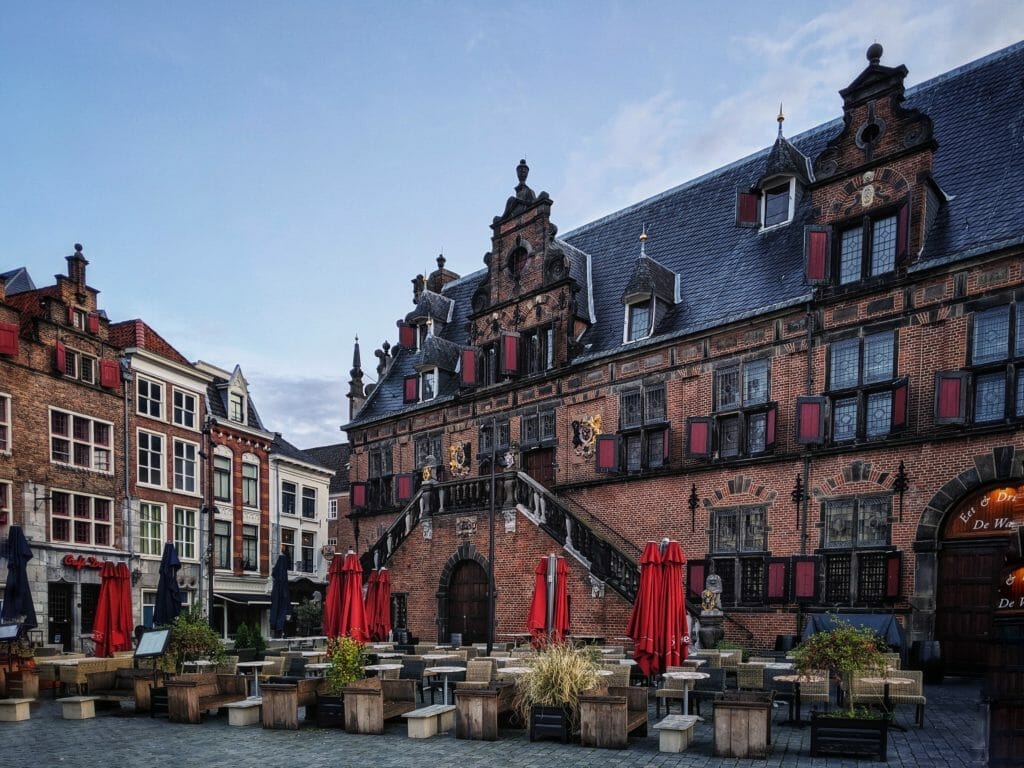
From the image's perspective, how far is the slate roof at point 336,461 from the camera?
52.5m

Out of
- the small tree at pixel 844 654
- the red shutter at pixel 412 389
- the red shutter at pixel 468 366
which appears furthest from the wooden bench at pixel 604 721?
the red shutter at pixel 412 389

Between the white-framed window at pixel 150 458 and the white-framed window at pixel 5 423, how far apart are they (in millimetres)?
5800

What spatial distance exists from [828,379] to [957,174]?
552 cm

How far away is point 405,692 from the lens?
43.1ft

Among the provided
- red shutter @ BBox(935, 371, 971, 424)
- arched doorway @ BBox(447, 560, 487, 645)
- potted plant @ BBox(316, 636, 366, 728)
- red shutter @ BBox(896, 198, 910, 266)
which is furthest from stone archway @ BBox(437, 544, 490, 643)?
red shutter @ BBox(896, 198, 910, 266)

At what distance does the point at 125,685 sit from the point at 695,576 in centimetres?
1291

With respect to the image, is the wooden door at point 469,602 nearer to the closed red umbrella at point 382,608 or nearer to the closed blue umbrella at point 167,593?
the closed red umbrella at point 382,608

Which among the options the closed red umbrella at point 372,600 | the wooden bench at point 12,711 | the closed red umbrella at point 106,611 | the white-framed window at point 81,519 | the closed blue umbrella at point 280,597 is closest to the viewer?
the wooden bench at point 12,711

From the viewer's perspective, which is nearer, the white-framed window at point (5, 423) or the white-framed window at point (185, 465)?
the white-framed window at point (5, 423)

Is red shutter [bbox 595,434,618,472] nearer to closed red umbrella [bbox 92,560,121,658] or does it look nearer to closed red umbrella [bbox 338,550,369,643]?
closed red umbrella [bbox 338,550,369,643]

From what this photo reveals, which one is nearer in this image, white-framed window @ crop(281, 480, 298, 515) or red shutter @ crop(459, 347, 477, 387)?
red shutter @ crop(459, 347, 477, 387)

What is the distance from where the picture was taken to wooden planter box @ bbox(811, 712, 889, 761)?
9562 millimetres

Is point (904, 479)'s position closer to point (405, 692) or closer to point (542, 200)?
point (405, 692)

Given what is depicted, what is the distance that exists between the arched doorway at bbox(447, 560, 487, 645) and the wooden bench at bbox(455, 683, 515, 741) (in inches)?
490
